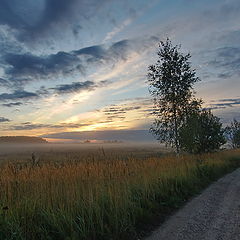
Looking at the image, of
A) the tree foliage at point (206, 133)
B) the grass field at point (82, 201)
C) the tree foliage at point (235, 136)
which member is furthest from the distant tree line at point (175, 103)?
the tree foliage at point (235, 136)

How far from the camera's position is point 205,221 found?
700 cm

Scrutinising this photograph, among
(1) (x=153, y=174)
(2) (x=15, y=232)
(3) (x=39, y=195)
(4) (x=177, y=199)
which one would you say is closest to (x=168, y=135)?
(1) (x=153, y=174)

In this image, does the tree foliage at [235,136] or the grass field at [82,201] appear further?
the tree foliage at [235,136]

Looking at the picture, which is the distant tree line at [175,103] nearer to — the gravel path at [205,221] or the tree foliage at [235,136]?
the gravel path at [205,221]

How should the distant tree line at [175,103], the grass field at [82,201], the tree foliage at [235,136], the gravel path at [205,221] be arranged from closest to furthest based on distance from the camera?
A: 1. the grass field at [82,201]
2. the gravel path at [205,221]
3. the distant tree line at [175,103]
4. the tree foliage at [235,136]

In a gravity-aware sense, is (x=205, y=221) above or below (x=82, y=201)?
below

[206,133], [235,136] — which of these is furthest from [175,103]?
[235,136]

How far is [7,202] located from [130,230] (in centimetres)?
320

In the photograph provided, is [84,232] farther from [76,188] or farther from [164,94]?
[164,94]

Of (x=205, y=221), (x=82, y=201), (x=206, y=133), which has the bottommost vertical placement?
(x=205, y=221)

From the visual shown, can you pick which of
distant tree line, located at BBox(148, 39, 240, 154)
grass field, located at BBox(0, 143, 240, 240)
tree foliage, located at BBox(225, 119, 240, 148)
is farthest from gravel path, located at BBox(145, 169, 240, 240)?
tree foliage, located at BBox(225, 119, 240, 148)

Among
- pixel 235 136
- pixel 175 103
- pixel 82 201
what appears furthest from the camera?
pixel 235 136

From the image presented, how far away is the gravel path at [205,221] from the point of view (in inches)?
236

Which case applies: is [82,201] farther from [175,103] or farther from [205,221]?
[175,103]
